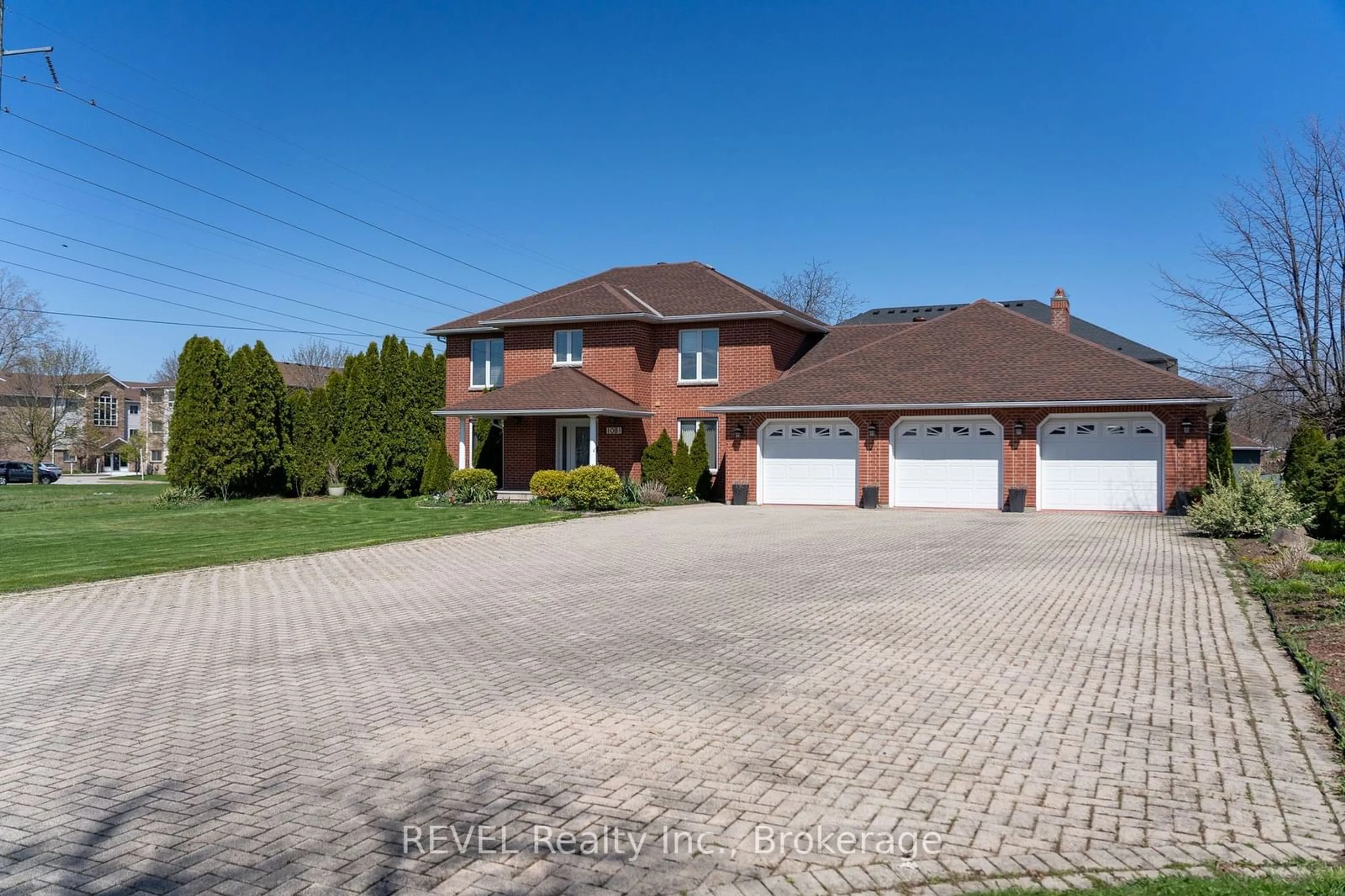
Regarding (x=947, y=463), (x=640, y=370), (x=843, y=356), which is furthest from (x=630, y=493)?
(x=947, y=463)

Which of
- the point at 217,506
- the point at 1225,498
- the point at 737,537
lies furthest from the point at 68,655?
the point at 217,506

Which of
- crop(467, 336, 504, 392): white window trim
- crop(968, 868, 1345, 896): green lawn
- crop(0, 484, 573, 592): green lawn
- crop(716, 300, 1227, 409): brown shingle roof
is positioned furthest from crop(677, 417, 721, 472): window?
crop(968, 868, 1345, 896): green lawn

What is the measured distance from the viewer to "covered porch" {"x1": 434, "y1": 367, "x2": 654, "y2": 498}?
27750 millimetres

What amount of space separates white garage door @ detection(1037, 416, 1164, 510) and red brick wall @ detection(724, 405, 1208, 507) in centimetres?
23

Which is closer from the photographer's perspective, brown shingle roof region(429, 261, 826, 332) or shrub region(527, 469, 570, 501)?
shrub region(527, 469, 570, 501)

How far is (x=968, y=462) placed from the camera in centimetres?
2509

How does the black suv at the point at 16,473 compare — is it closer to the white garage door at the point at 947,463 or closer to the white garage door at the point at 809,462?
the white garage door at the point at 809,462

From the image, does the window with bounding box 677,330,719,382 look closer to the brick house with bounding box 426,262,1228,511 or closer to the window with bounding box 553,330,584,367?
the brick house with bounding box 426,262,1228,511

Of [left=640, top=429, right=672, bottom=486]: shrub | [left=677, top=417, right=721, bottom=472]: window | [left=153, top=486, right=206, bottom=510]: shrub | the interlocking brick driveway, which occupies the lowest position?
the interlocking brick driveway

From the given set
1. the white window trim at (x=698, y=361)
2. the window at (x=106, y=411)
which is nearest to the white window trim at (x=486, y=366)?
the white window trim at (x=698, y=361)

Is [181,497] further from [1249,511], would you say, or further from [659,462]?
[1249,511]

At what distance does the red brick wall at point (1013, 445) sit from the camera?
74.2 ft

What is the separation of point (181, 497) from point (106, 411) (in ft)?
226

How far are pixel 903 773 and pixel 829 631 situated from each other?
155 inches
